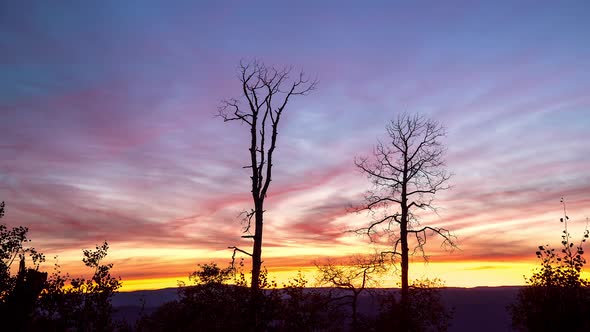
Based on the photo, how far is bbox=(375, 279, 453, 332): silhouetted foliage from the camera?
31.6 m

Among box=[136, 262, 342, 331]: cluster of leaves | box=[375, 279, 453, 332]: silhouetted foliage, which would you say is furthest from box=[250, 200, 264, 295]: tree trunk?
box=[375, 279, 453, 332]: silhouetted foliage

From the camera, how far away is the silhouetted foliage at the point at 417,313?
31594 mm

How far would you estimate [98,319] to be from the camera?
39812 millimetres

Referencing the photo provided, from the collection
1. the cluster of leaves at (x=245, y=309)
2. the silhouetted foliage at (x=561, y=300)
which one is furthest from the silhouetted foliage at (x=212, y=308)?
the silhouetted foliage at (x=561, y=300)

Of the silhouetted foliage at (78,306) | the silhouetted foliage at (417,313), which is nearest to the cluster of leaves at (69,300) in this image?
the silhouetted foliage at (78,306)

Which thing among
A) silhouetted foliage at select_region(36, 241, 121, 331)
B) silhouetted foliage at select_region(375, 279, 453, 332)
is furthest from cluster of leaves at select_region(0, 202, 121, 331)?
silhouetted foliage at select_region(375, 279, 453, 332)

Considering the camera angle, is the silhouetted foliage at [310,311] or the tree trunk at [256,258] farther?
the silhouetted foliage at [310,311]

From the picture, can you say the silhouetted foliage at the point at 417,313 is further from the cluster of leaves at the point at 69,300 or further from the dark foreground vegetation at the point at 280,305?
the cluster of leaves at the point at 69,300

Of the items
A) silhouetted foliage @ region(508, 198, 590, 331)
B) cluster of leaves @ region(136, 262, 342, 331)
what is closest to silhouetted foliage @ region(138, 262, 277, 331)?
cluster of leaves @ region(136, 262, 342, 331)

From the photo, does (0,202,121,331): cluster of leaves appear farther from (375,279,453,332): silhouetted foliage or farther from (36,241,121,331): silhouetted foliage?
(375,279,453,332): silhouetted foliage

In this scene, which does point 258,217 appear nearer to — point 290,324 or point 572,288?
point 290,324

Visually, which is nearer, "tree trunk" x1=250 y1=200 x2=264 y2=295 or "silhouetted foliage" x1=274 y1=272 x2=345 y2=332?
"tree trunk" x1=250 y1=200 x2=264 y2=295

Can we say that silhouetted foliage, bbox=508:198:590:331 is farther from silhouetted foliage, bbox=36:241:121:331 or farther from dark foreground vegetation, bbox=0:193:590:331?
silhouetted foliage, bbox=36:241:121:331

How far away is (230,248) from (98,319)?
19.4 meters
